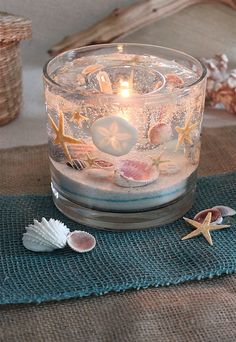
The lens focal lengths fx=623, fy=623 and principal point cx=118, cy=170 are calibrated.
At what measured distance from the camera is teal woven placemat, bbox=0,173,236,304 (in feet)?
1.61

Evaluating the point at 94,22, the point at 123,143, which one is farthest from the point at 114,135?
the point at 94,22

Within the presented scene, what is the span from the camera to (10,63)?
791mm

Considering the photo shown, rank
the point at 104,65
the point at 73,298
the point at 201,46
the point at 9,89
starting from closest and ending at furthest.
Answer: the point at 73,298
the point at 104,65
the point at 9,89
the point at 201,46

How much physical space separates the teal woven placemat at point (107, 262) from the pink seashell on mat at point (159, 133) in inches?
3.2

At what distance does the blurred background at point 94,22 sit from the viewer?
0.95m

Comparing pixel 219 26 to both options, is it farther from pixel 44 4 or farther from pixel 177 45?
pixel 44 4

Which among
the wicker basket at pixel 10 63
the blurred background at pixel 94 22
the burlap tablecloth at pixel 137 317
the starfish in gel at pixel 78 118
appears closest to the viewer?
the burlap tablecloth at pixel 137 317

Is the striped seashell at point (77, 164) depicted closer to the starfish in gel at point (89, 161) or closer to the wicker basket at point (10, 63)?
the starfish in gel at point (89, 161)

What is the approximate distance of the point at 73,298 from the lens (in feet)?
1.59

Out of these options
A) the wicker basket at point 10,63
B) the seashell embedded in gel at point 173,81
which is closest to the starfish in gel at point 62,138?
the seashell embedded in gel at point 173,81

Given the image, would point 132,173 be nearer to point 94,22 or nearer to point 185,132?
point 185,132

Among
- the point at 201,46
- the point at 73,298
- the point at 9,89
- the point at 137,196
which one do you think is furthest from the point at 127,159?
the point at 201,46

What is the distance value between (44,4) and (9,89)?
9.5 inches

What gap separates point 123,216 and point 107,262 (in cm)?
6
